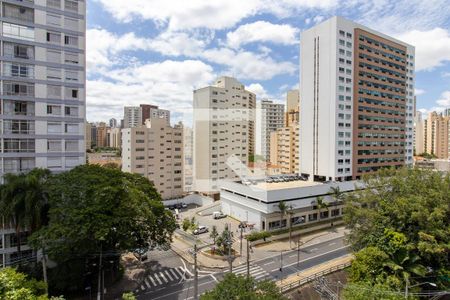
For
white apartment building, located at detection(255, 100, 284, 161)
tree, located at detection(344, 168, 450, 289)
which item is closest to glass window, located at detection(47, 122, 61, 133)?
tree, located at detection(344, 168, 450, 289)

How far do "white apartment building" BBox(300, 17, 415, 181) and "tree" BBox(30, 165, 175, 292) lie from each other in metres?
32.7

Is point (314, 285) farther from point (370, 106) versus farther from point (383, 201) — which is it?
point (370, 106)

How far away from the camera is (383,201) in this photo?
22594 millimetres

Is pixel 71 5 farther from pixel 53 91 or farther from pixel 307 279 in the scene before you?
pixel 307 279

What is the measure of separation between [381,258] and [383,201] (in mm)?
6514

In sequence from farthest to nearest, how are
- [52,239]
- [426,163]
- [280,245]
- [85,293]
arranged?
[426,163]
[280,245]
[85,293]
[52,239]

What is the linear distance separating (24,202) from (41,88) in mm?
10636

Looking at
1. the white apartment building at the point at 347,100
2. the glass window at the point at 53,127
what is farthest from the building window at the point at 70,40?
the white apartment building at the point at 347,100

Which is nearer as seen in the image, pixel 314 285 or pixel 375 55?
pixel 314 285

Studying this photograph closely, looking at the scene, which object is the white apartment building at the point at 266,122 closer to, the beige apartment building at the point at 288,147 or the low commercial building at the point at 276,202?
the beige apartment building at the point at 288,147

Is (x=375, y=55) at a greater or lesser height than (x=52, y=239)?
greater

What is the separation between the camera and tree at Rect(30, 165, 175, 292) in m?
17.2

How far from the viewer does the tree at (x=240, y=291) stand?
11641mm

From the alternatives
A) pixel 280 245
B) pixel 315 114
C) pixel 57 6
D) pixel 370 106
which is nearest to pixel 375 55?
pixel 370 106
